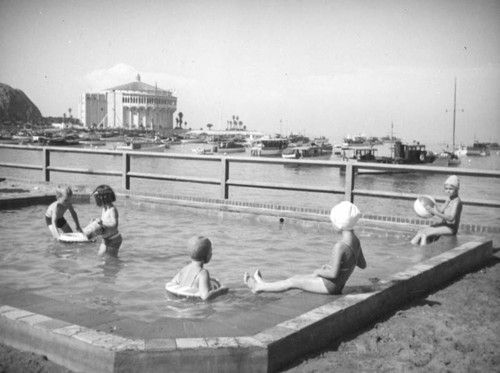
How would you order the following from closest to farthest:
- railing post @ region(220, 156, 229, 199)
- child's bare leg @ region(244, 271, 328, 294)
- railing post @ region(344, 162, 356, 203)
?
1. child's bare leg @ region(244, 271, 328, 294)
2. railing post @ region(344, 162, 356, 203)
3. railing post @ region(220, 156, 229, 199)

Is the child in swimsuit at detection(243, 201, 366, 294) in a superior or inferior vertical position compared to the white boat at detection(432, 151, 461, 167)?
superior

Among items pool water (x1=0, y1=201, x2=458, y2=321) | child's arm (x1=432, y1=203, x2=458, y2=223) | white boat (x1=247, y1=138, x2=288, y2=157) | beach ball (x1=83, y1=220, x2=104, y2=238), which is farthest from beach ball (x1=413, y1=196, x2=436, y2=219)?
white boat (x1=247, y1=138, x2=288, y2=157)

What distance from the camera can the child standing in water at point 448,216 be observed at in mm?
7988

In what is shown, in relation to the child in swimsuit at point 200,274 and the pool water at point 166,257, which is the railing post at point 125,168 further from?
the child in swimsuit at point 200,274

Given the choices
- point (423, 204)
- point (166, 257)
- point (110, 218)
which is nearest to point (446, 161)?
point (423, 204)

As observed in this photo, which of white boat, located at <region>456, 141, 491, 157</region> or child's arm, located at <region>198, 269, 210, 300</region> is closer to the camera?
child's arm, located at <region>198, 269, 210, 300</region>

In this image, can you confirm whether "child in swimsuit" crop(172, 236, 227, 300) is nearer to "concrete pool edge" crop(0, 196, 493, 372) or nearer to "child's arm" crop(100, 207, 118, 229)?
"concrete pool edge" crop(0, 196, 493, 372)

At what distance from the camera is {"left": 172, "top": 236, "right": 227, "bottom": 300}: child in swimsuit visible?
571cm

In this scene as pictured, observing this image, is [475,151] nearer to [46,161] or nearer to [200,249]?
[46,161]

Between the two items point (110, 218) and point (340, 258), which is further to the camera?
point (110, 218)

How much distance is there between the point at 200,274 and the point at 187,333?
5.39 ft

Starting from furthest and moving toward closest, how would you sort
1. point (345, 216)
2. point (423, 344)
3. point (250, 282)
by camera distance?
point (250, 282) < point (345, 216) < point (423, 344)

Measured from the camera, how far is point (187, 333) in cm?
416

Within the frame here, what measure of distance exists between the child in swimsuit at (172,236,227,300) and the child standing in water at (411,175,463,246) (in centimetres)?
392
